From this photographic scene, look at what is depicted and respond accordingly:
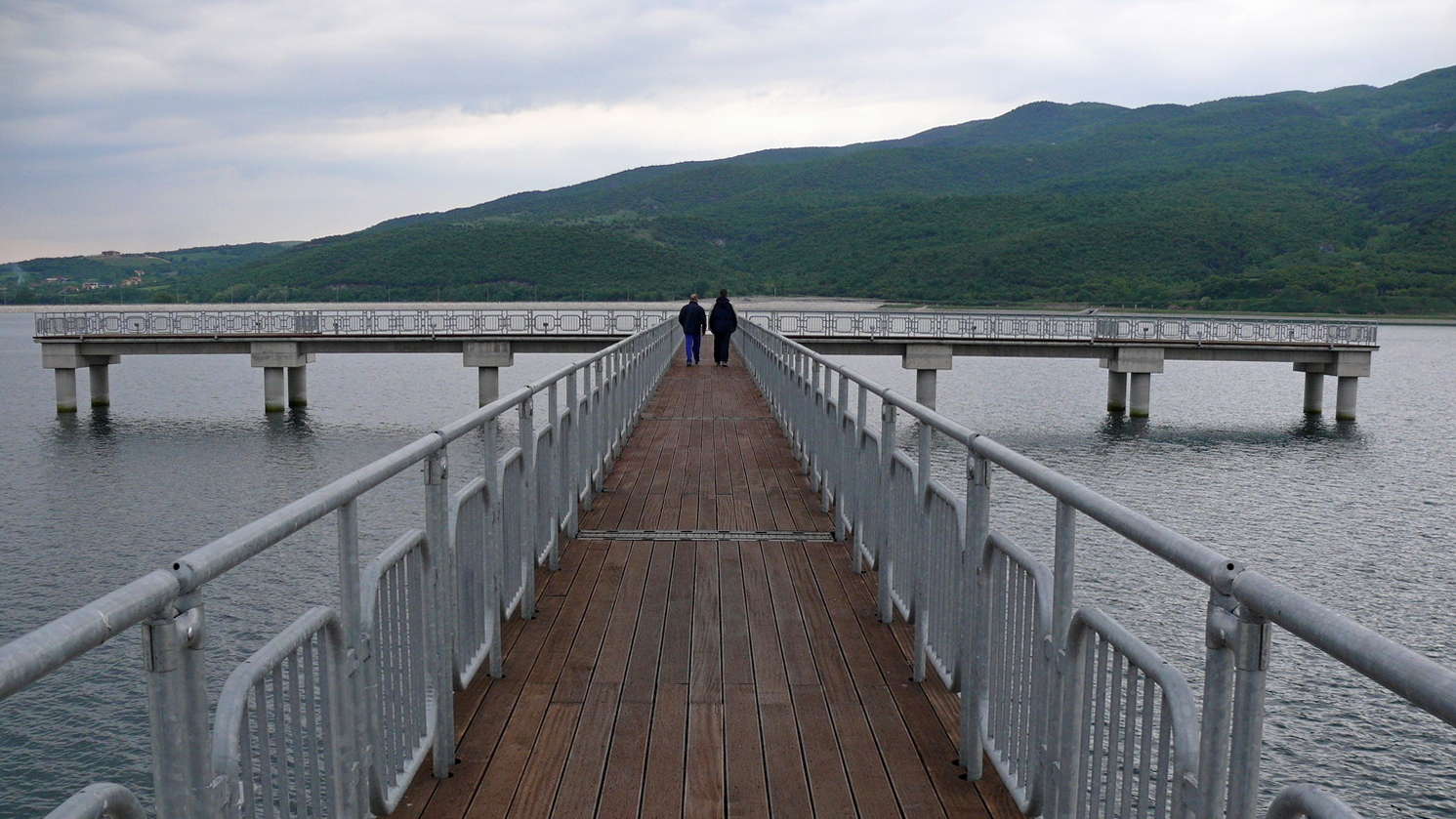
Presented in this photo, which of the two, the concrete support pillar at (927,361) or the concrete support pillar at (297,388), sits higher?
the concrete support pillar at (927,361)

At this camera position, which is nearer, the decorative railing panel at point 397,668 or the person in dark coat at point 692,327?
the decorative railing panel at point 397,668

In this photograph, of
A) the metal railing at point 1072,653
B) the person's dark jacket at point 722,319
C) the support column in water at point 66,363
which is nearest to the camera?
the metal railing at point 1072,653

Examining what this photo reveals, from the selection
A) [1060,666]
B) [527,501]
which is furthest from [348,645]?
[527,501]

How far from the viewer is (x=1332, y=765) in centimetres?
1002

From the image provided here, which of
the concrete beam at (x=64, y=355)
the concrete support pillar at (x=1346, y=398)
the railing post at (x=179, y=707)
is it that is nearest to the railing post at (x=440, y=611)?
the railing post at (x=179, y=707)

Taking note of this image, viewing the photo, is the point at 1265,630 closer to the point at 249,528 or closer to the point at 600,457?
the point at 249,528

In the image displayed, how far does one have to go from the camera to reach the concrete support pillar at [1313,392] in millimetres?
41844

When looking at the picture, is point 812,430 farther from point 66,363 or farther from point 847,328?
point 66,363

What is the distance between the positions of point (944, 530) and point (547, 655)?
2015 millimetres

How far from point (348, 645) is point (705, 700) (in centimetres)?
204

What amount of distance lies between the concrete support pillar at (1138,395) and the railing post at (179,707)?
137 feet

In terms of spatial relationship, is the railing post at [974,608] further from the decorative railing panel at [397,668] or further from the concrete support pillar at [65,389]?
the concrete support pillar at [65,389]

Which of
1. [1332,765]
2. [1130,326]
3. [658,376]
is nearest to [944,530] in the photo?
[1332,765]

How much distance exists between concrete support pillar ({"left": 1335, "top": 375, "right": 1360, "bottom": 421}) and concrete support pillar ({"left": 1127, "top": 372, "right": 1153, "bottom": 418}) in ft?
21.3
